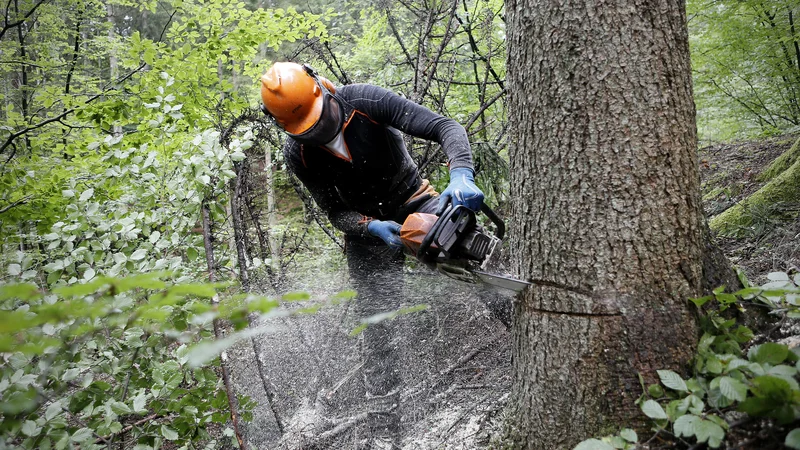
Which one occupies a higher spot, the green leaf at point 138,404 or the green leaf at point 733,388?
the green leaf at point 733,388

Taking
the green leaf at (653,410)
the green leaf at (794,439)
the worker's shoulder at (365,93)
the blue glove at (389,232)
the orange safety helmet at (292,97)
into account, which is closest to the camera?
the green leaf at (794,439)

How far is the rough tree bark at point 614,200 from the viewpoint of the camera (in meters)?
1.54

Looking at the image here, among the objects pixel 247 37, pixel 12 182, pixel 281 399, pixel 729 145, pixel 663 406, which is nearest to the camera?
pixel 663 406

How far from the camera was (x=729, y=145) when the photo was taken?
Answer: 22.7 feet

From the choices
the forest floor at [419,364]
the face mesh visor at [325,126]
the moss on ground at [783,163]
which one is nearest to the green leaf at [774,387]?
the forest floor at [419,364]

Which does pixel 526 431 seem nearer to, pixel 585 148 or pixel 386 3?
pixel 585 148

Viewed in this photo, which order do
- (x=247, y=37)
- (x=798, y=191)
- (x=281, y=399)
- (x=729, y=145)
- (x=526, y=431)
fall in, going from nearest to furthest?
(x=526, y=431), (x=798, y=191), (x=281, y=399), (x=247, y=37), (x=729, y=145)

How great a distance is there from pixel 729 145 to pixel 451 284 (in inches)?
240

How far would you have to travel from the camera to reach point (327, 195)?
133 inches

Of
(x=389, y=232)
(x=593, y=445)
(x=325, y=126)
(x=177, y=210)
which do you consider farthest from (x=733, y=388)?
(x=177, y=210)

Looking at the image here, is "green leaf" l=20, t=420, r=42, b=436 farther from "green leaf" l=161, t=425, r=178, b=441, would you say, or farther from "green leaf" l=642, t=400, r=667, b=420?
"green leaf" l=642, t=400, r=667, b=420

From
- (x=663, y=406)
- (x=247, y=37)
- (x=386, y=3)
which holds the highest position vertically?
(x=386, y=3)

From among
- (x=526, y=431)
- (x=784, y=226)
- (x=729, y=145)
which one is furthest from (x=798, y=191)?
(x=729, y=145)

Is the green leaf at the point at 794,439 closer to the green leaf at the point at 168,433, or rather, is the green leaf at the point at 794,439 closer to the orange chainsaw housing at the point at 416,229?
the orange chainsaw housing at the point at 416,229
